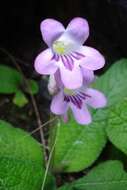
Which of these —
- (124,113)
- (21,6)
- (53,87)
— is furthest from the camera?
(21,6)

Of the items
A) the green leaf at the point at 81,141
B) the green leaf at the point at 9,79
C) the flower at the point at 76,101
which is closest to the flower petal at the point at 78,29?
the flower at the point at 76,101

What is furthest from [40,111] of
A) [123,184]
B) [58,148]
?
[123,184]

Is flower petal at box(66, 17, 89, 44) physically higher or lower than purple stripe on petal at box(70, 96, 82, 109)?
higher

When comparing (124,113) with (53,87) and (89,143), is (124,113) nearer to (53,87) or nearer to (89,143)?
(89,143)

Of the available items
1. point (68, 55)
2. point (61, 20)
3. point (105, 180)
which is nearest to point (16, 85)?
point (61, 20)

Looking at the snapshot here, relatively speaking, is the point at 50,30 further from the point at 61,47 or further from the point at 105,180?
the point at 105,180

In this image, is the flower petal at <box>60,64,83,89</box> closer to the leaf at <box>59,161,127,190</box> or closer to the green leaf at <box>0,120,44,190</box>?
the green leaf at <box>0,120,44,190</box>

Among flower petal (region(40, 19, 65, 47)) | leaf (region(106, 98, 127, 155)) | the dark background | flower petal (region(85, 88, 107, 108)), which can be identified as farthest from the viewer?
the dark background

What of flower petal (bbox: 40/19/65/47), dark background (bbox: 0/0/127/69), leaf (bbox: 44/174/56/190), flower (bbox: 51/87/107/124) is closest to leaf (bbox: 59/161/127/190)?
leaf (bbox: 44/174/56/190)
